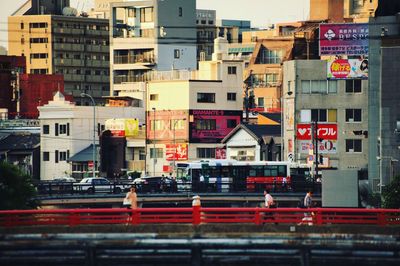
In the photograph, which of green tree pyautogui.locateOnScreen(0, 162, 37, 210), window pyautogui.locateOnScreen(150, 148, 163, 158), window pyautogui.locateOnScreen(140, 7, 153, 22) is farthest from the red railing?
window pyautogui.locateOnScreen(140, 7, 153, 22)

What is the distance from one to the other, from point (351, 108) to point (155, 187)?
27900 millimetres

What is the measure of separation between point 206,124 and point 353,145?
29.7 m

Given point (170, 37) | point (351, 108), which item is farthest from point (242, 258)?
point (170, 37)

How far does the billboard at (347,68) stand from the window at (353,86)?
78 centimetres

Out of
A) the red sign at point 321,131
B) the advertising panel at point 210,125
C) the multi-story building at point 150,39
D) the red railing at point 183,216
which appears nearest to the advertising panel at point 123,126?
the advertising panel at point 210,125

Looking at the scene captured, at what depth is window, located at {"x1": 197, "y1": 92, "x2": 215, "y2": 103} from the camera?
503 ft

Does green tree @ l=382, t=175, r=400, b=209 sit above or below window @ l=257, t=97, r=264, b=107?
below

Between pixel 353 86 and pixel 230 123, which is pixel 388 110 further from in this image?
pixel 230 123

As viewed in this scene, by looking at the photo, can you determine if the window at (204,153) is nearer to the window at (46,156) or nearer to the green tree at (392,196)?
the window at (46,156)

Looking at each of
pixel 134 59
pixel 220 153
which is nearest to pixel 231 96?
pixel 220 153

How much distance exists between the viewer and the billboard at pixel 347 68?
404ft

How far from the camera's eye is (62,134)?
6068 inches

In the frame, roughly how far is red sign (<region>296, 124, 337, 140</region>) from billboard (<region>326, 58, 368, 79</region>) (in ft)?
12.8

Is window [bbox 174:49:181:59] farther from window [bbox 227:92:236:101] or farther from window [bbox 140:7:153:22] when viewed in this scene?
window [bbox 227:92:236:101]
